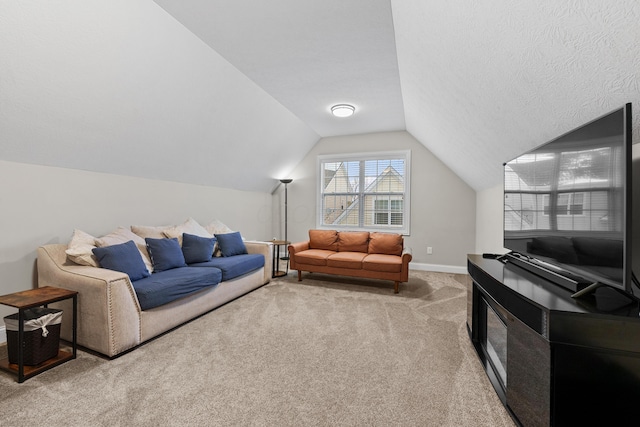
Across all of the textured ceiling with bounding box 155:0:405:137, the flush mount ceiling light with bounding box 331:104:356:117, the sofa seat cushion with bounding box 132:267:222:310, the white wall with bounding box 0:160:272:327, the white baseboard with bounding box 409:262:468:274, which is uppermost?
the textured ceiling with bounding box 155:0:405:137

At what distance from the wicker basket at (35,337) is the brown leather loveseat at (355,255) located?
295 cm

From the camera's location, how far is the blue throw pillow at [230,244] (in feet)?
13.5

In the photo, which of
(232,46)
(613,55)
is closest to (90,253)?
(232,46)

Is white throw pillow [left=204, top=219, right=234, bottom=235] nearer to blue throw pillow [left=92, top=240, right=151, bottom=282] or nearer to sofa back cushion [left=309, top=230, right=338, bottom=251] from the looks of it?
sofa back cushion [left=309, top=230, right=338, bottom=251]

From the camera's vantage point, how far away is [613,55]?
3.97 feet

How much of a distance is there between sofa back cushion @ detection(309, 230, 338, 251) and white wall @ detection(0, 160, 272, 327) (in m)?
1.93

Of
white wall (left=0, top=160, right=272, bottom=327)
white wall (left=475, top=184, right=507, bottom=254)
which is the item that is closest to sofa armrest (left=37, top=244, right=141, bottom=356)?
white wall (left=0, top=160, right=272, bottom=327)

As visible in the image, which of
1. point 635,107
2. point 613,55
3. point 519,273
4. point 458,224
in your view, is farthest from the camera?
point 458,224

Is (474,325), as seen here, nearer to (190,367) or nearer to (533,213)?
(533,213)

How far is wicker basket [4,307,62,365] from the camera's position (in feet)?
6.52

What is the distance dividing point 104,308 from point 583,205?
123 inches

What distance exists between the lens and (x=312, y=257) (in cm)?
454

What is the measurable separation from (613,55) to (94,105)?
11.6 ft

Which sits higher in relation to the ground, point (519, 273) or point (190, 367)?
point (519, 273)
